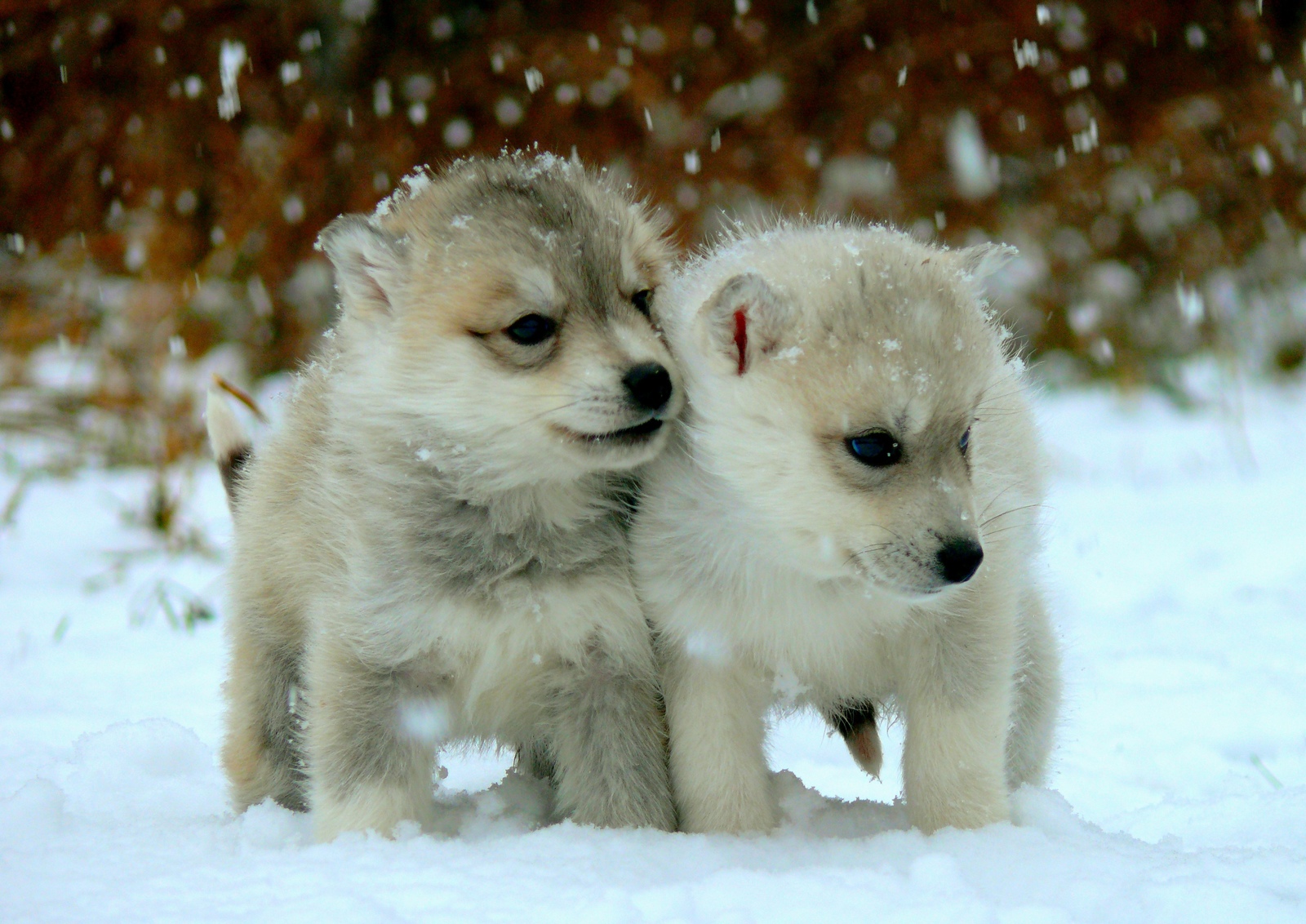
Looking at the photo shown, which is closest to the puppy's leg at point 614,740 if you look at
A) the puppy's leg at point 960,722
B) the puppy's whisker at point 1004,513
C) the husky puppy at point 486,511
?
the husky puppy at point 486,511

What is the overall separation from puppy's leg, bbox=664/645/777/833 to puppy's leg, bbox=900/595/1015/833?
343mm

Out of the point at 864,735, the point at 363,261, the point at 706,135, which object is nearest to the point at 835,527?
the point at 864,735

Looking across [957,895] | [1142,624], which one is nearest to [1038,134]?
[1142,624]

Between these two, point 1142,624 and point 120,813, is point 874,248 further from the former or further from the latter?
point 1142,624

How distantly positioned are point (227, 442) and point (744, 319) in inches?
73.3

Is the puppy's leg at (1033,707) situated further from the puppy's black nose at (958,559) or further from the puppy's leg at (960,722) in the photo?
the puppy's black nose at (958,559)

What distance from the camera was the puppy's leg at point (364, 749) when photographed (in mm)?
2480

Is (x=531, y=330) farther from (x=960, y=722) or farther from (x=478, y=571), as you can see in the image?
(x=960, y=722)

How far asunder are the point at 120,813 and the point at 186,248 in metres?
6.02

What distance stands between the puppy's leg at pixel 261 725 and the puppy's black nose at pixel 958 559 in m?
1.70

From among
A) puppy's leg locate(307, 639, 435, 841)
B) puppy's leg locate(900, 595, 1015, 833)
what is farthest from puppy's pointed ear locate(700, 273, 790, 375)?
puppy's leg locate(307, 639, 435, 841)

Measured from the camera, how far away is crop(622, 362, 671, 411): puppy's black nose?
8.07ft

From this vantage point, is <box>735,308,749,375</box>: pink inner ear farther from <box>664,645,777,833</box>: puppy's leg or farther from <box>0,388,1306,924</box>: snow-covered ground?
<box>0,388,1306,924</box>: snow-covered ground

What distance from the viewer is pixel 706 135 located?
773cm
